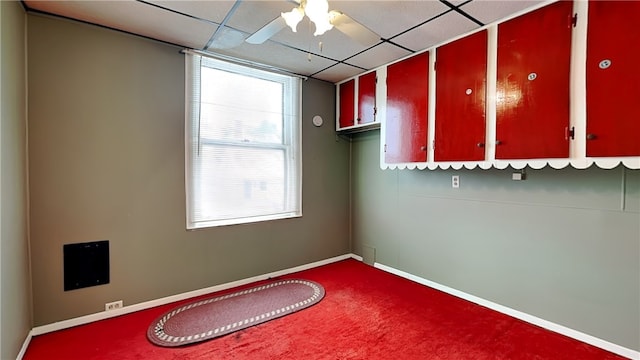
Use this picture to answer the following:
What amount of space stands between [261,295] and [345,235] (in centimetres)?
166

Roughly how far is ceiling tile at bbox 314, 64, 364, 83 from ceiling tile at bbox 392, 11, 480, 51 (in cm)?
82

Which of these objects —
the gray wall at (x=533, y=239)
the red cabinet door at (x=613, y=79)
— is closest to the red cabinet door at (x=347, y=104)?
the gray wall at (x=533, y=239)

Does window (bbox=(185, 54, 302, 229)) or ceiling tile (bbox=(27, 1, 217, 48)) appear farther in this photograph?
window (bbox=(185, 54, 302, 229))

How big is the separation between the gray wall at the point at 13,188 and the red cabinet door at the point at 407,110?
3.15m

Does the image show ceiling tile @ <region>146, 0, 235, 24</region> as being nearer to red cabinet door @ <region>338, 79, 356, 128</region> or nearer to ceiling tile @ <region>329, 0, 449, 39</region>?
ceiling tile @ <region>329, 0, 449, 39</region>

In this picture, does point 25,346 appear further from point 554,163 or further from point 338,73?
point 554,163

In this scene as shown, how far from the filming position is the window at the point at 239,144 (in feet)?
9.71

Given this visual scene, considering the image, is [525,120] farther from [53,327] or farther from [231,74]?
[53,327]

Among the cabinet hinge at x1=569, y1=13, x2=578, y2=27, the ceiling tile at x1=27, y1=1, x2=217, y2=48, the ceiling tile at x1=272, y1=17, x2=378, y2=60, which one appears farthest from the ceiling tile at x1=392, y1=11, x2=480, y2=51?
the ceiling tile at x1=27, y1=1, x2=217, y2=48

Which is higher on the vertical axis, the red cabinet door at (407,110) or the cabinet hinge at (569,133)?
the red cabinet door at (407,110)

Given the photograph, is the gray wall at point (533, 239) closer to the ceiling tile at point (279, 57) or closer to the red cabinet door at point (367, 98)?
the red cabinet door at point (367, 98)

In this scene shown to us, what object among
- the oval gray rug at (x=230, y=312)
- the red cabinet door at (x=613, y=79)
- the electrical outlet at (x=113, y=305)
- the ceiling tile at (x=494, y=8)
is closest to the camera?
the red cabinet door at (x=613, y=79)

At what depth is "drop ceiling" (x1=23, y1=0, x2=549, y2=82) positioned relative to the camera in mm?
2111

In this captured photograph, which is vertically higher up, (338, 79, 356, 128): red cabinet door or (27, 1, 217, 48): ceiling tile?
(27, 1, 217, 48): ceiling tile
